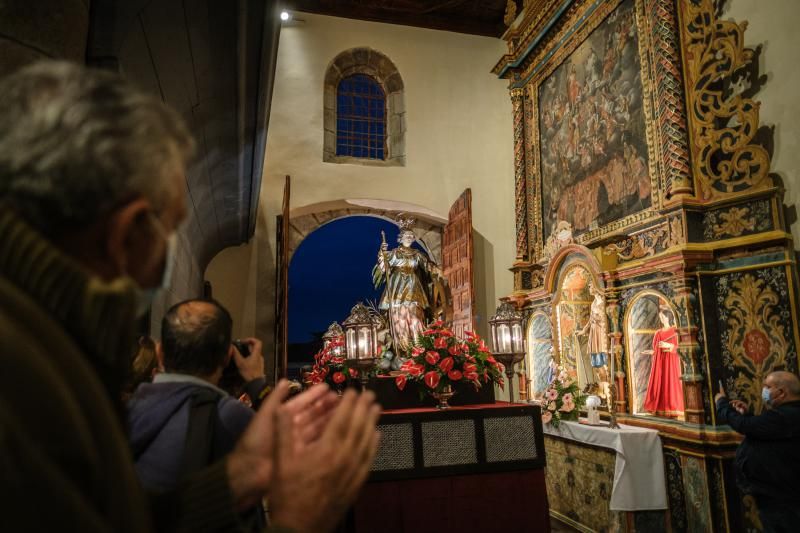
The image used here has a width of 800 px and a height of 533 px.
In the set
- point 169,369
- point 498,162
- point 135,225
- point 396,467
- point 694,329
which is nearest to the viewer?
point 135,225

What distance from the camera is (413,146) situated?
1119cm

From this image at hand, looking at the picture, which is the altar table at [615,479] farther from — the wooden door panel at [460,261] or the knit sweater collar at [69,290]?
the knit sweater collar at [69,290]

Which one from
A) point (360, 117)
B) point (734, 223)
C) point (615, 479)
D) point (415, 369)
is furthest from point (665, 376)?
point (360, 117)

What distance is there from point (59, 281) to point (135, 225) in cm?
11

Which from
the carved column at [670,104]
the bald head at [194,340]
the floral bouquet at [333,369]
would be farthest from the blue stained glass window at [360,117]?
the bald head at [194,340]

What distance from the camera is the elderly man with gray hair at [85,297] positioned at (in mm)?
465

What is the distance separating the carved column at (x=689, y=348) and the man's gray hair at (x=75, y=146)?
220 inches

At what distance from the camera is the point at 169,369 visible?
63.1 inches

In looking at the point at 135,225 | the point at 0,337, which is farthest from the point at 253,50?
the point at 0,337

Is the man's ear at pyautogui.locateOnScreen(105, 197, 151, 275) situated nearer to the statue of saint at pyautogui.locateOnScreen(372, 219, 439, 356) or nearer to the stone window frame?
the statue of saint at pyautogui.locateOnScreen(372, 219, 439, 356)

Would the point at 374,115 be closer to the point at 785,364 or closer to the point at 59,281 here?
the point at 785,364

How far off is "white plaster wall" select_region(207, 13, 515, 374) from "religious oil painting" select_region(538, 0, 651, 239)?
7.15 feet

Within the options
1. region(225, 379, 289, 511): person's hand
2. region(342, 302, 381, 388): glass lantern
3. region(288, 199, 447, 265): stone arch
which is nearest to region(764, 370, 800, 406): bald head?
Result: region(342, 302, 381, 388): glass lantern

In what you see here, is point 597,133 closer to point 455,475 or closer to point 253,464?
point 455,475
